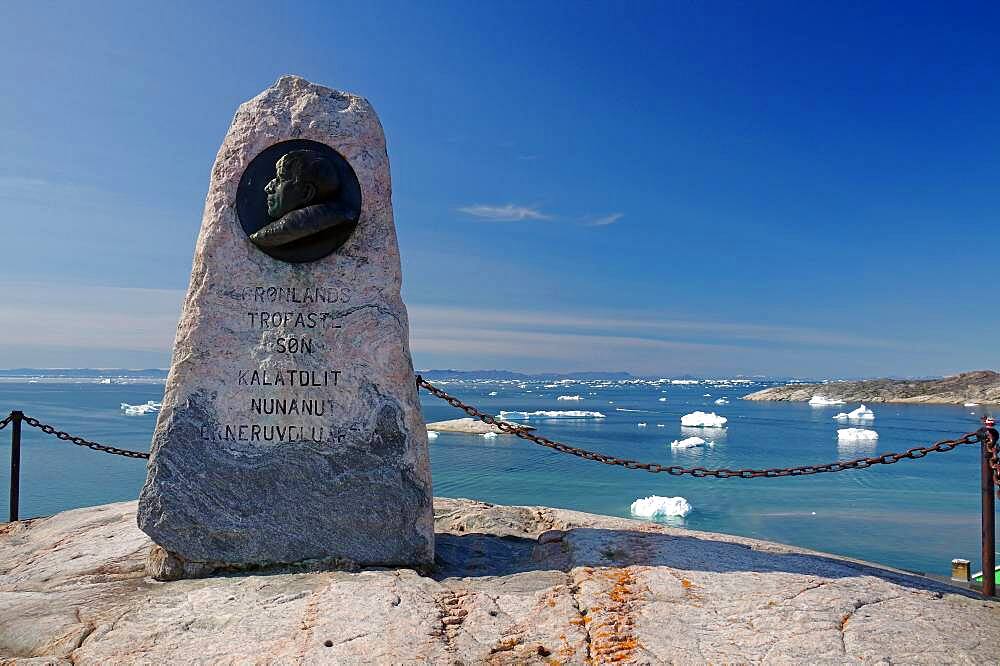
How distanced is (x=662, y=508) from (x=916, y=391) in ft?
222

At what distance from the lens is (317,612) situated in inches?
139

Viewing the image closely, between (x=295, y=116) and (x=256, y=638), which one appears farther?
(x=295, y=116)

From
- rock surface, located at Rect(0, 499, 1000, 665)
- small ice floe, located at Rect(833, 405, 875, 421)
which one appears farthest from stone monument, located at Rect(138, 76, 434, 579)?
small ice floe, located at Rect(833, 405, 875, 421)

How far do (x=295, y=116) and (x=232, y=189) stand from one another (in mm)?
661

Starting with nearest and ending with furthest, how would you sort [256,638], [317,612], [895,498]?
[256,638], [317,612], [895,498]

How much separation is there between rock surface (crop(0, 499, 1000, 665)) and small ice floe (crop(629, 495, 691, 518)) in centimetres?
1094

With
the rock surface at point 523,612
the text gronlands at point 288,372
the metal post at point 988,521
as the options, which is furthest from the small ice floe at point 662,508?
the text gronlands at point 288,372

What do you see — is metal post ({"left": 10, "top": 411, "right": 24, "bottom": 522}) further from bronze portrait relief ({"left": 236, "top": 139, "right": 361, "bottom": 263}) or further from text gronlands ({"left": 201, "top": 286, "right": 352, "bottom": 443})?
bronze portrait relief ({"left": 236, "top": 139, "right": 361, "bottom": 263})

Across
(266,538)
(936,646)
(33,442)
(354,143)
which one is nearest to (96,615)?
(266,538)

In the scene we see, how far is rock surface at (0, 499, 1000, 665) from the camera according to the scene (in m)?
3.21

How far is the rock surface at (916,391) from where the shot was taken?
61.5 metres

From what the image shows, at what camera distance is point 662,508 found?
15.4 meters

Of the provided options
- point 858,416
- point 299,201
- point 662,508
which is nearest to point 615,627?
point 299,201

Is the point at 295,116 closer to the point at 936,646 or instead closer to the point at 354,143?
the point at 354,143
